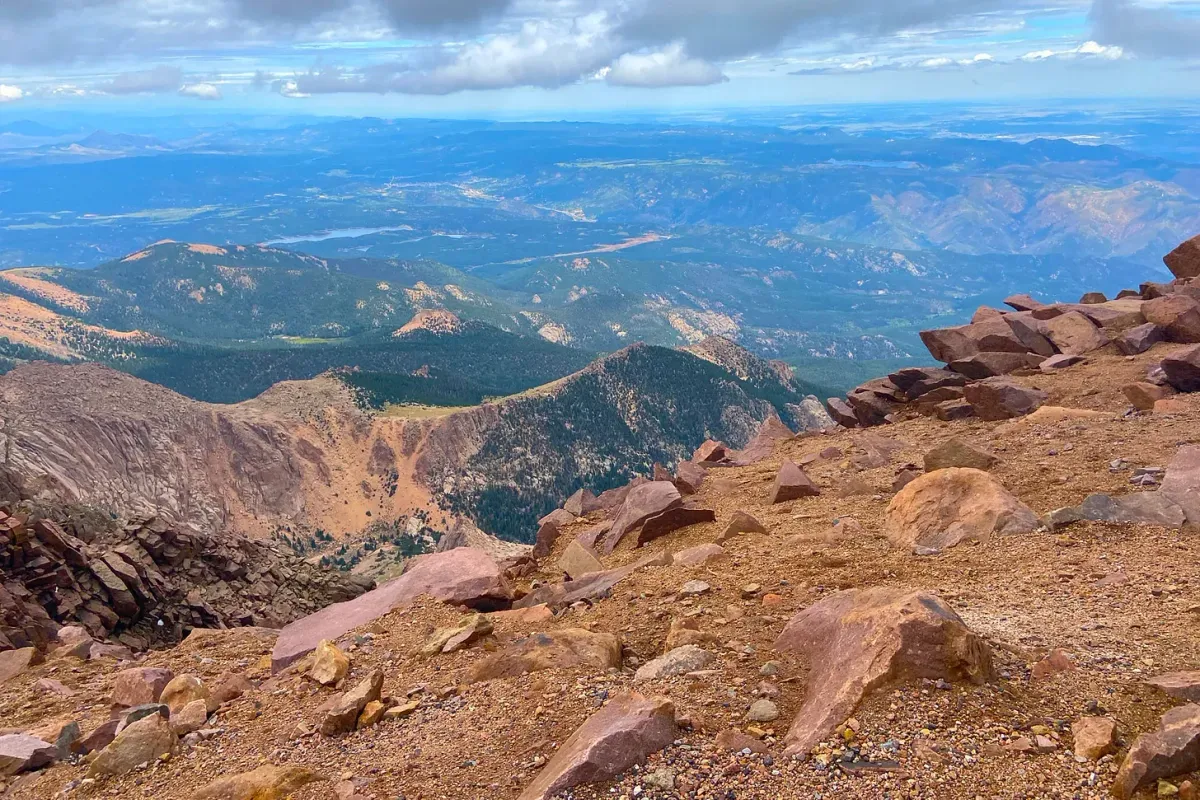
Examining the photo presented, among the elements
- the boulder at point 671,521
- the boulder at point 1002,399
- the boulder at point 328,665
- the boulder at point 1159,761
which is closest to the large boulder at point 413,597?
the boulder at point 328,665

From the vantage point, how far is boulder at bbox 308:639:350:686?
14.1m

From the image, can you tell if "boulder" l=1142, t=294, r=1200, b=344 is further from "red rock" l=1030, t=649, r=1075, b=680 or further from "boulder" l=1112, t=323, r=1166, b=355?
"red rock" l=1030, t=649, r=1075, b=680

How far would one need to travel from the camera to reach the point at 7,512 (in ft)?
84.6

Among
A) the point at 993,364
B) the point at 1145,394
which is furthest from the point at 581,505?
the point at 993,364

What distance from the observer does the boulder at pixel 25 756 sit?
41.9 ft

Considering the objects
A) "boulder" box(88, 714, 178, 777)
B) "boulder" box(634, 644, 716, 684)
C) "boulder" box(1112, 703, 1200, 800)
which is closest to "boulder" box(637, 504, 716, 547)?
"boulder" box(634, 644, 716, 684)

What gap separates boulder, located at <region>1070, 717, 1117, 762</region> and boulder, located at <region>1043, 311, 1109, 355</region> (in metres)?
27.0

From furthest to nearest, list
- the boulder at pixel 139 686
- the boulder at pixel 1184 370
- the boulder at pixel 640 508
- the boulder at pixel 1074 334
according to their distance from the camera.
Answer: the boulder at pixel 1074 334 → the boulder at pixel 1184 370 → the boulder at pixel 640 508 → the boulder at pixel 139 686

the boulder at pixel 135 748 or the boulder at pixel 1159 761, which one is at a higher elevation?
the boulder at pixel 1159 761

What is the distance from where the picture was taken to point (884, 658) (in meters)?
9.69

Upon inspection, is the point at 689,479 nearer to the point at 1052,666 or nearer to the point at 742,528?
the point at 742,528

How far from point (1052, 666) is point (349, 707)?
933 centimetres

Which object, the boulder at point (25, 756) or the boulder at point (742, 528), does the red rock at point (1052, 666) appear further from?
the boulder at point (25, 756)

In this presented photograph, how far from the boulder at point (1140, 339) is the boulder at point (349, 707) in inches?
1147
